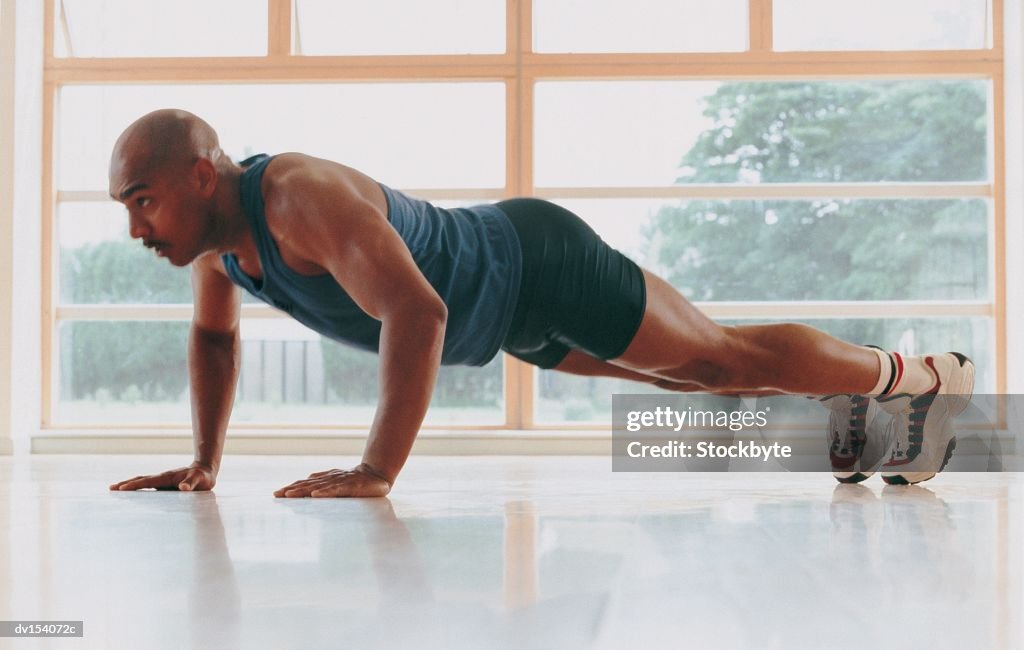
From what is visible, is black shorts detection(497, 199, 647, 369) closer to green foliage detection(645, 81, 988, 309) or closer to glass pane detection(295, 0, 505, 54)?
green foliage detection(645, 81, 988, 309)

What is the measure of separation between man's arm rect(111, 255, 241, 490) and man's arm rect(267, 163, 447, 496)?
504mm

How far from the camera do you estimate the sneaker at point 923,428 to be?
2.27 meters

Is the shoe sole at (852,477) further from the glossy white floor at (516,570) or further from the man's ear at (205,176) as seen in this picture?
the man's ear at (205,176)

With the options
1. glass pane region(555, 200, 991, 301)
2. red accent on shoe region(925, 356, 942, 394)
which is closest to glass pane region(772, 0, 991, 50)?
glass pane region(555, 200, 991, 301)

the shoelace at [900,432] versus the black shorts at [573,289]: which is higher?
the black shorts at [573,289]

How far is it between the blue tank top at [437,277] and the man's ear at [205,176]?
2.3 inches

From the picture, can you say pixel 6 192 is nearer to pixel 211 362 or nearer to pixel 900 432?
pixel 211 362

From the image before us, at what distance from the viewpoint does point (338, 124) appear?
526 cm

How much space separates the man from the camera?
162 centimetres

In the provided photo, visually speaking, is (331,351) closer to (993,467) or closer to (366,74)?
(366,74)

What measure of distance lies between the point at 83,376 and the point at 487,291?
13.1 feet

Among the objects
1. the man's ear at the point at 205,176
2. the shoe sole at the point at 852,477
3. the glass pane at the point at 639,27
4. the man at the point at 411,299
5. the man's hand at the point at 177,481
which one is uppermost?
the glass pane at the point at 639,27

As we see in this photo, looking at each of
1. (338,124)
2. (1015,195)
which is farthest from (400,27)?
(1015,195)

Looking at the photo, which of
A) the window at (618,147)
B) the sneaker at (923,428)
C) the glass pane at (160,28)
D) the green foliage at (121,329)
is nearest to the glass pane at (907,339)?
the window at (618,147)
